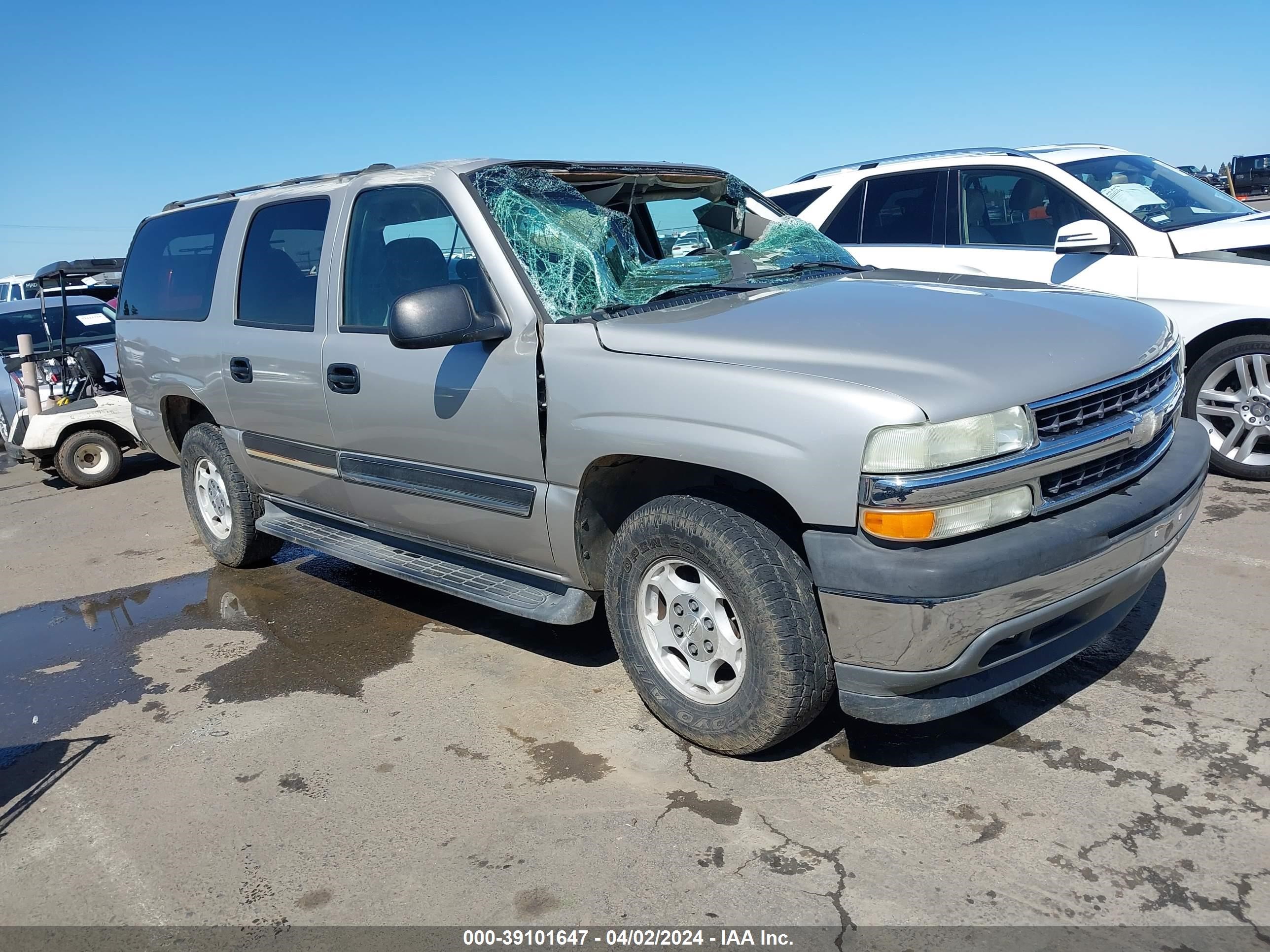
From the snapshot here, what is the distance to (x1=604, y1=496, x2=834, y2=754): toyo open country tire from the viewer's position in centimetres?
279

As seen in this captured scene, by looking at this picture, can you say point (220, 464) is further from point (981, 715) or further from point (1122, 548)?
point (1122, 548)

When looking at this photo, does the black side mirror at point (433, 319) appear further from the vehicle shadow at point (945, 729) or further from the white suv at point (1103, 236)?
the white suv at point (1103, 236)

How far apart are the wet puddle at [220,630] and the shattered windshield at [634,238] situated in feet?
5.96

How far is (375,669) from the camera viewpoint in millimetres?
4129

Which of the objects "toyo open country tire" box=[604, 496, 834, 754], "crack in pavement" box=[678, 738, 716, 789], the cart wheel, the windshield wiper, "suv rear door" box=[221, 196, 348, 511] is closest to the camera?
"toyo open country tire" box=[604, 496, 834, 754]

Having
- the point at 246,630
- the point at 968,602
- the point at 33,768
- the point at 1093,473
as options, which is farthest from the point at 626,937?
the point at 246,630

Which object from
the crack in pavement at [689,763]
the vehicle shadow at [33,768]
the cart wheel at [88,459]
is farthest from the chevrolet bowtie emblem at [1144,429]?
the cart wheel at [88,459]

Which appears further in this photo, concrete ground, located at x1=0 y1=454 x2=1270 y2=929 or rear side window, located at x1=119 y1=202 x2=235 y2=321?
rear side window, located at x1=119 y1=202 x2=235 y2=321

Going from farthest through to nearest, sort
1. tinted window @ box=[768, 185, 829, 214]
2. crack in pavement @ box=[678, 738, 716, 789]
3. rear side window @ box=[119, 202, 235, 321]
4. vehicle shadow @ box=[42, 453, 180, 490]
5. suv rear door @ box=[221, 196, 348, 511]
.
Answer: vehicle shadow @ box=[42, 453, 180, 490]
tinted window @ box=[768, 185, 829, 214]
rear side window @ box=[119, 202, 235, 321]
suv rear door @ box=[221, 196, 348, 511]
crack in pavement @ box=[678, 738, 716, 789]

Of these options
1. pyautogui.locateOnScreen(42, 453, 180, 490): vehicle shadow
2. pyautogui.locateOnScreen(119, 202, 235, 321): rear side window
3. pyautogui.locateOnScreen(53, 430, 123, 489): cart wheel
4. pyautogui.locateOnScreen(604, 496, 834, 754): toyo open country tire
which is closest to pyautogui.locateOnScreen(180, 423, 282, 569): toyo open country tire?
pyautogui.locateOnScreen(119, 202, 235, 321): rear side window

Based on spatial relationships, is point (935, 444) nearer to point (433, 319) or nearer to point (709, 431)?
point (709, 431)

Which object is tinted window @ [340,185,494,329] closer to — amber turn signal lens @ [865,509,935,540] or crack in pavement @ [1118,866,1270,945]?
amber turn signal lens @ [865,509,935,540]

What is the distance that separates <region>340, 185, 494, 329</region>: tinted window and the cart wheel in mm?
5938

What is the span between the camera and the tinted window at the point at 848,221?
6910 mm
